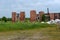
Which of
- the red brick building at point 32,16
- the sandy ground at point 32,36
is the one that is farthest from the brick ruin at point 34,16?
the sandy ground at point 32,36

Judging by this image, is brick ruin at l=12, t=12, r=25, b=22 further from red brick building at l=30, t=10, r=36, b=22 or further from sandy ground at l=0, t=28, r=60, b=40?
sandy ground at l=0, t=28, r=60, b=40

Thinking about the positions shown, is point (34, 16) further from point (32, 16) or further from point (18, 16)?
point (18, 16)

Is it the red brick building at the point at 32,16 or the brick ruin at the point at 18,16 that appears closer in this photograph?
the red brick building at the point at 32,16

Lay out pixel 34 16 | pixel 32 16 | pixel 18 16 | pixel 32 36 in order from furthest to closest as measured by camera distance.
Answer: pixel 18 16 → pixel 34 16 → pixel 32 16 → pixel 32 36

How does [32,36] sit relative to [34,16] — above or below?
below

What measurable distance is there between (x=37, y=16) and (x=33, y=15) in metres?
2.75

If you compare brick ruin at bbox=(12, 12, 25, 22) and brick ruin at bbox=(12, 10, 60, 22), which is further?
brick ruin at bbox=(12, 12, 25, 22)

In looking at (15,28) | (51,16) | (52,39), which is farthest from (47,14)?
(52,39)

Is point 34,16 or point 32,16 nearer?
point 32,16

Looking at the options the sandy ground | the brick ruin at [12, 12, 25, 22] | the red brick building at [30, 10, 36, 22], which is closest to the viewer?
the sandy ground

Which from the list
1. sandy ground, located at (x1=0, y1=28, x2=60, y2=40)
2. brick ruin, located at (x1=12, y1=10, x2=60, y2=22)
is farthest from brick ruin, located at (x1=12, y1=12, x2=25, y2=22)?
sandy ground, located at (x1=0, y1=28, x2=60, y2=40)

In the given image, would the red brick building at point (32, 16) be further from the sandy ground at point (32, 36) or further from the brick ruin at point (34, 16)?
the sandy ground at point (32, 36)

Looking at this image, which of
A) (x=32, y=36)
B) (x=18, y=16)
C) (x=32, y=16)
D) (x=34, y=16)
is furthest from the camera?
(x=18, y=16)

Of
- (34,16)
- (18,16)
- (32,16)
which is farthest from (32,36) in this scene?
(18,16)
